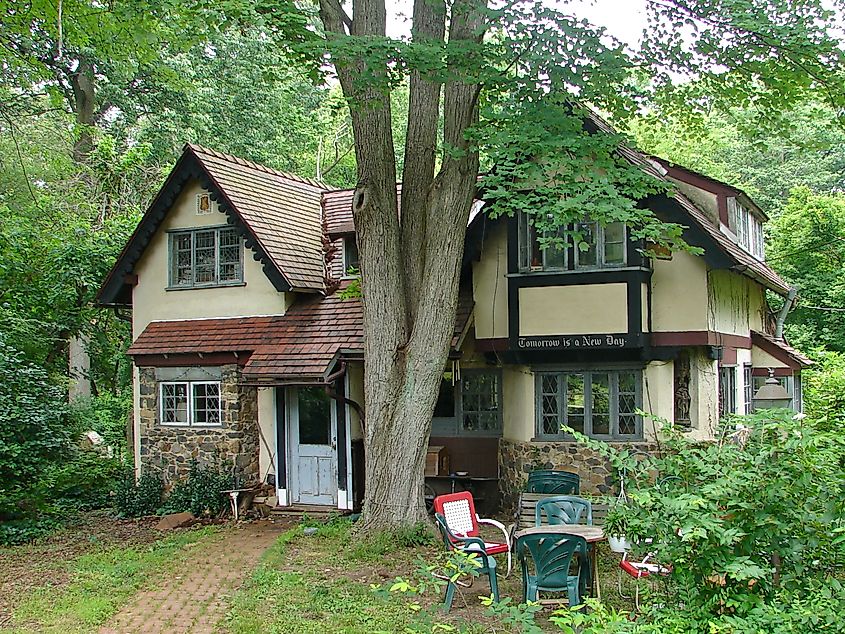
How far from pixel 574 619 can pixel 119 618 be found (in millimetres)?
6356

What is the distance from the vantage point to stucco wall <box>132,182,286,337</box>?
15281 millimetres

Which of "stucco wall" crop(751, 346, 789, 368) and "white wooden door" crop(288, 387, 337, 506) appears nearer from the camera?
"white wooden door" crop(288, 387, 337, 506)

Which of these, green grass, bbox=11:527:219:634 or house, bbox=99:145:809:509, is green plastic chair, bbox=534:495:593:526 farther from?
green grass, bbox=11:527:219:634

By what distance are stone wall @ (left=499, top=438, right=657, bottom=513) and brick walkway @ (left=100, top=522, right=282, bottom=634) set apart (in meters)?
3.81

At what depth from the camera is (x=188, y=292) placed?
15812mm

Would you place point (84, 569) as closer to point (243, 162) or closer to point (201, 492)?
point (201, 492)

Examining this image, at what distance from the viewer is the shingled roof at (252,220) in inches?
583

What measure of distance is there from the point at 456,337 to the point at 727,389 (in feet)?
15.8

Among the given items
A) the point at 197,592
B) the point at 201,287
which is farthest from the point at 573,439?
the point at 201,287

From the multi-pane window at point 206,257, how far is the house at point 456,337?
1.3 inches

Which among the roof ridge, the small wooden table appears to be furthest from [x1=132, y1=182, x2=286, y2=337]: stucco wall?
the small wooden table

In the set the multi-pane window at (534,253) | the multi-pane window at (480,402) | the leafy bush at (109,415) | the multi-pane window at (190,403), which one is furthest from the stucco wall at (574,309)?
the leafy bush at (109,415)

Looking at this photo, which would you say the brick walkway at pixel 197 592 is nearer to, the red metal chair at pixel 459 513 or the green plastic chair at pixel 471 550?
the green plastic chair at pixel 471 550

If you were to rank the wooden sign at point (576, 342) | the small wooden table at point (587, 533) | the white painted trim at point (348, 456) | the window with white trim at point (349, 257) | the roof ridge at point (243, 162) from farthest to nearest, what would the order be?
the roof ridge at point (243, 162), the window with white trim at point (349, 257), the white painted trim at point (348, 456), the wooden sign at point (576, 342), the small wooden table at point (587, 533)
